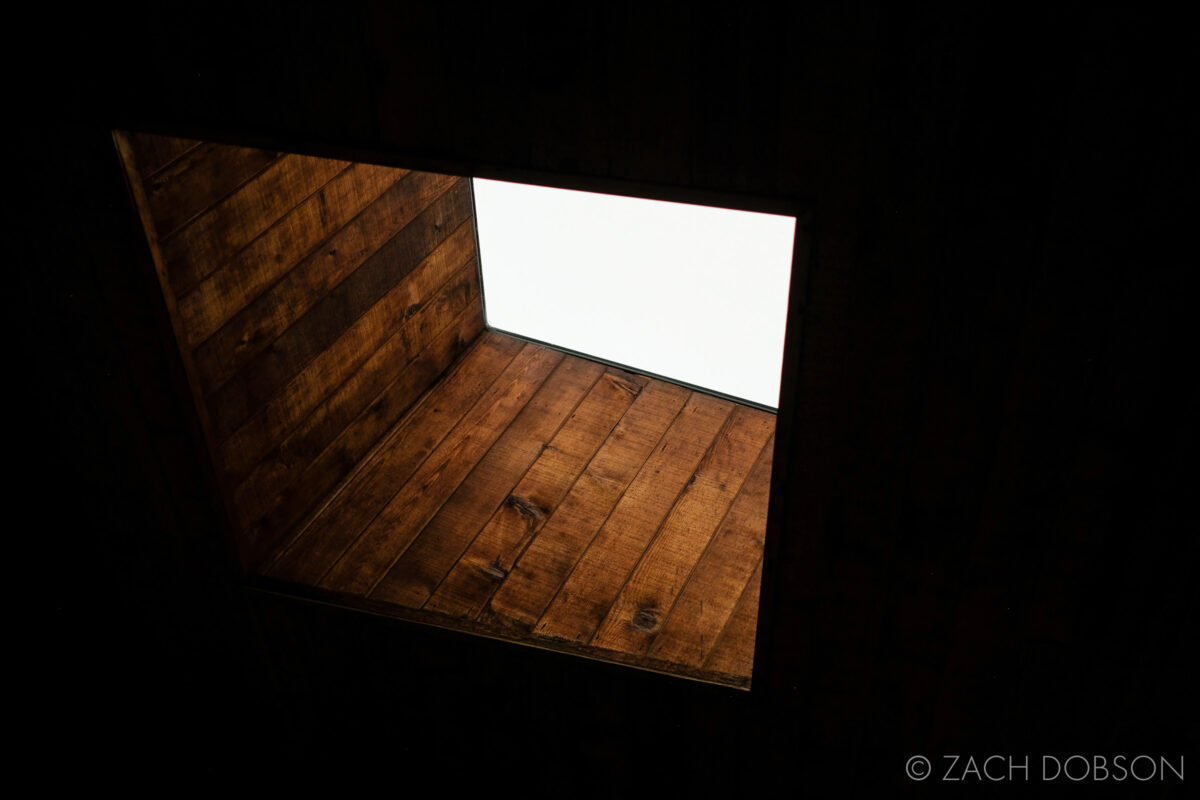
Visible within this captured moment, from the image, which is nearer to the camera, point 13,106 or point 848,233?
point 848,233

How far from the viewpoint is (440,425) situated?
10.4 ft

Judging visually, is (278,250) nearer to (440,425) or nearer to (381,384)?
(381,384)

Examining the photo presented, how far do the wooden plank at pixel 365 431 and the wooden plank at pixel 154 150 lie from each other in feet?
3.01

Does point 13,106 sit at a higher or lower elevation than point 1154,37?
lower

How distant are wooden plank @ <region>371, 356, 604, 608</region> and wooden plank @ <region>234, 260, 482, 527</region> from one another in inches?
12.3

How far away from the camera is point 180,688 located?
2938 millimetres

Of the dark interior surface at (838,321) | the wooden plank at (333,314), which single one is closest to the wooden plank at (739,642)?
the dark interior surface at (838,321)

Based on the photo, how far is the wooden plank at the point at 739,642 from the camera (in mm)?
2449

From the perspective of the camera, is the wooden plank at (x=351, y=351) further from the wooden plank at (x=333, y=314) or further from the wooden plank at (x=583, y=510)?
the wooden plank at (x=583, y=510)

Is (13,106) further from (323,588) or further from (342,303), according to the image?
(323,588)

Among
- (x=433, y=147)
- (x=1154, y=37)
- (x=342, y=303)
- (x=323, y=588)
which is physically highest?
(x=342, y=303)

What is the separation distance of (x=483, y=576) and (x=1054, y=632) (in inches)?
53.2

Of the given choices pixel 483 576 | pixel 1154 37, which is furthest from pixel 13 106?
pixel 1154 37

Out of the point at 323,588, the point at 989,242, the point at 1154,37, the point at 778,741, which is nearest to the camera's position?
the point at 1154,37
